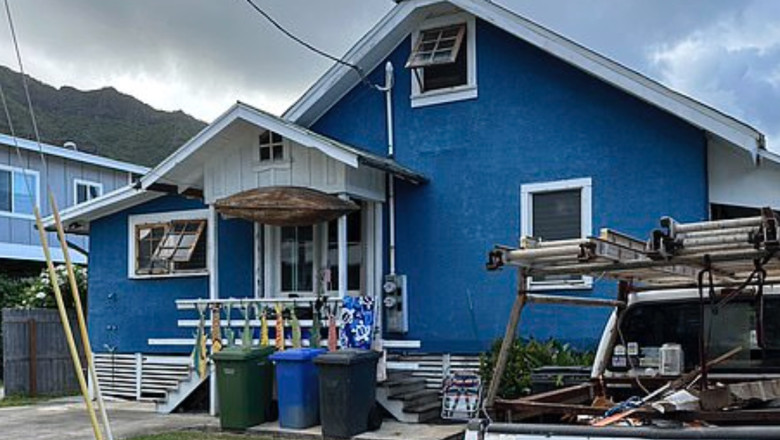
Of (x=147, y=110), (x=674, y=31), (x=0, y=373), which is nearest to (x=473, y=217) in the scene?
(x=674, y=31)

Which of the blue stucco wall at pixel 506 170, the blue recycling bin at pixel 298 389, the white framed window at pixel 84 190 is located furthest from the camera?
the white framed window at pixel 84 190

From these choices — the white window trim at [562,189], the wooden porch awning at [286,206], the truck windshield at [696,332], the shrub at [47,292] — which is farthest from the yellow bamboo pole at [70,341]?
the shrub at [47,292]

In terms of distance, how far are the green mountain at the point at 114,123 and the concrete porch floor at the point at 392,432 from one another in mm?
Result: 31736

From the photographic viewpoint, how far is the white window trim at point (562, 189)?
11.1m

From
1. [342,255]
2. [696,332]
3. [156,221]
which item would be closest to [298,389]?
[342,255]

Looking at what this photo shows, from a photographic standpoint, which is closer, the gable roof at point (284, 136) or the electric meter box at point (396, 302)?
the gable roof at point (284, 136)

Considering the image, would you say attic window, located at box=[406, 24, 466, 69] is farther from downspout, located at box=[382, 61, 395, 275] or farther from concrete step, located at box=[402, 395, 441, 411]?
concrete step, located at box=[402, 395, 441, 411]

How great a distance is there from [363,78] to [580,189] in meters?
3.89

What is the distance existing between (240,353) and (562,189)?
15.8 ft

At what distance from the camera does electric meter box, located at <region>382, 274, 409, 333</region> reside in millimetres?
12180

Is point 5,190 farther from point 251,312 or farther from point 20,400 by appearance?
point 251,312

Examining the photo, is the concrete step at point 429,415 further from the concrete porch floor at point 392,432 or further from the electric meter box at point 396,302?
the electric meter box at point 396,302

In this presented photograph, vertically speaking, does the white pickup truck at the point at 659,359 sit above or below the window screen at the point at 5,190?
below

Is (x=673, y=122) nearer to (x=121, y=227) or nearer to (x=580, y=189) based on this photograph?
(x=580, y=189)
